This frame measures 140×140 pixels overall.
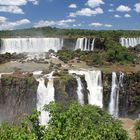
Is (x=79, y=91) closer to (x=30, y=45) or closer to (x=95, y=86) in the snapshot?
(x=95, y=86)

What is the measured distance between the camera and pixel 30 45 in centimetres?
6488

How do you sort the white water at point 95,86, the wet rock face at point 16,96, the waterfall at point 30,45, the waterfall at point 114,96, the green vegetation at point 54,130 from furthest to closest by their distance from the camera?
the waterfall at point 30,45 → the waterfall at point 114,96 → the white water at point 95,86 → the wet rock face at point 16,96 → the green vegetation at point 54,130

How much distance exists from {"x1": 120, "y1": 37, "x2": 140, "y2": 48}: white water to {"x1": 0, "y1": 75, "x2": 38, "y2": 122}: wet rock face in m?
30.8

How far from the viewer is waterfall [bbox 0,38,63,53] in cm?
6375

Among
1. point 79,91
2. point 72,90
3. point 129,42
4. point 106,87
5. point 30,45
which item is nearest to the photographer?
point 72,90

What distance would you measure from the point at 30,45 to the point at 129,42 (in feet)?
54.1

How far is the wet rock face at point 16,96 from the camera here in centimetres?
4028

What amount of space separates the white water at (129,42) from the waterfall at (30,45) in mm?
10190

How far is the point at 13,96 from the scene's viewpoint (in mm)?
40906

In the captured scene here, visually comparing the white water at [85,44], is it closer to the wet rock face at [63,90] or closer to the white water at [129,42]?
the white water at [129,42]

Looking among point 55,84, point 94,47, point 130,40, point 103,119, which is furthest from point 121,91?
point 130,40

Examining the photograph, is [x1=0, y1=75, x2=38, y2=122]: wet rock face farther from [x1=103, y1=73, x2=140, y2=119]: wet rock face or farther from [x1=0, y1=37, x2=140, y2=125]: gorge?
[x1=103, y1=73, x2=140, y2=119]: wet rock face

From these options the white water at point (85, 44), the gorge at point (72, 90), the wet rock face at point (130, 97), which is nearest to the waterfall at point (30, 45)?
the white water at point (85, 44)

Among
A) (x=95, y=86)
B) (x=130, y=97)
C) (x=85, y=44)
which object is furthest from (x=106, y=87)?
(x=85, y=44)
